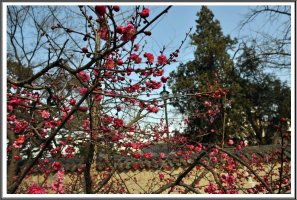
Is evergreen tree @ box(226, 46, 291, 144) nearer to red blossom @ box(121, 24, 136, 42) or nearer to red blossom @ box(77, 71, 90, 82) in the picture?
red blossom @ box(77, 71, 90, 82)

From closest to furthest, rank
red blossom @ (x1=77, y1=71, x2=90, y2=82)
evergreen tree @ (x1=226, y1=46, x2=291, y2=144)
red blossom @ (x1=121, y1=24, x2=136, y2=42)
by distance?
red blossom @ (x1=121, y1=24, x2=136, y2=42)
red blossom @ (x1=77, y1=71, x2=90, y2=82)
evergreen tree @ (x1=226, y1=46, x2=291, y2=144)

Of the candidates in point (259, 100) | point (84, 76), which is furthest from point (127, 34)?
point (259, 100)

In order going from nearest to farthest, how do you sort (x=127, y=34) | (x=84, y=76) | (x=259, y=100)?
1. (x=127, y=34)
2. (x=84, y=76)
3. (x=259, y=100)

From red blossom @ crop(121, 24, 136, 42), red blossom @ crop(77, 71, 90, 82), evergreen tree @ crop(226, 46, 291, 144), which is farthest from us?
evergreen tree @ crop(226, 46, 291, 144)

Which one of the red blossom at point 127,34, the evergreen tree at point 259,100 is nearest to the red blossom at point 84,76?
the red blossom at point 127,34

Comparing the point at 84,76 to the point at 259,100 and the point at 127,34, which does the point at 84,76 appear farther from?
the point at 259,100

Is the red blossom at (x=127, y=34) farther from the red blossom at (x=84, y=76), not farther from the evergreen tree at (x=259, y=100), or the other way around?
the evergreen tree at (x=259, y=100)

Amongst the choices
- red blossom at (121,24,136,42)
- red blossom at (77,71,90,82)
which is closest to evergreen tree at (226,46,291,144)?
red blossom at (77,71,90,82)

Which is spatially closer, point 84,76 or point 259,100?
point 84,76

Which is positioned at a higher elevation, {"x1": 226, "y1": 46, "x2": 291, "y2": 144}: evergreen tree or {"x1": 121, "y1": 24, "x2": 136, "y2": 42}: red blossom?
{"x1": 226, "y1": 46, "x2": 291, "y2": 144}: evergreen tree

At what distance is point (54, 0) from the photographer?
259 centimetres

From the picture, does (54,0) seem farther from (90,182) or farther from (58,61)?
Result: (90,182)

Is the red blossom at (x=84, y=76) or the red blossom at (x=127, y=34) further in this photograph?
the red blossom at (x=84, y=76)

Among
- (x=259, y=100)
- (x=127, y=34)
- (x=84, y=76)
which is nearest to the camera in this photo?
(x=127, y=34)
